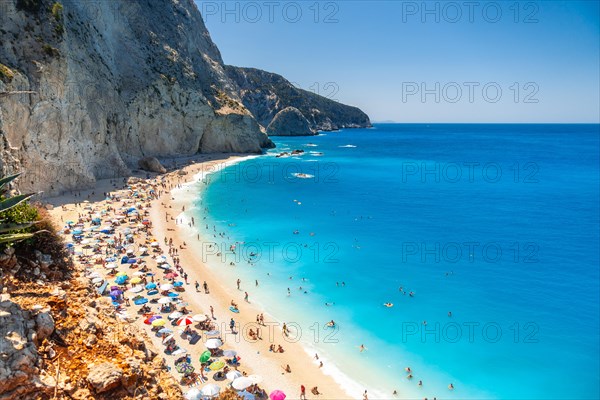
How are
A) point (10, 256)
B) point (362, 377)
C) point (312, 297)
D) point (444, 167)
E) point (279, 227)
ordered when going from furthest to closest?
point (444, 167) < point (279, 227) < point (312, 297) < point (362, 377) < point (10, 256)

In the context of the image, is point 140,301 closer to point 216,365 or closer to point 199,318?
point 199,318

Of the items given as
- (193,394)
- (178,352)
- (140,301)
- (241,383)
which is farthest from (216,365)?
(140,301)

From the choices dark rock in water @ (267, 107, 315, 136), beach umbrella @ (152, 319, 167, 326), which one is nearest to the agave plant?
beach umbrella @ (152, 319, 167, 326)

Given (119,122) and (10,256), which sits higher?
(119,122)

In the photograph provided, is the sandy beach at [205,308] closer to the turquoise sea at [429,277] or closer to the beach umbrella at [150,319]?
the beach umbrella at [150,319]

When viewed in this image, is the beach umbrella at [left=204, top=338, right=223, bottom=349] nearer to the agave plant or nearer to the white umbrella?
the white umbrella

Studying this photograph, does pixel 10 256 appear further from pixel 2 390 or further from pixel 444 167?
pixel 444 167

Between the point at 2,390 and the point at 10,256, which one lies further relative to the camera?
the point at 10,256

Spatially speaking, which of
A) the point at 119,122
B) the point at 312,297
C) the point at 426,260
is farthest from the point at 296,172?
the point at 312,297
